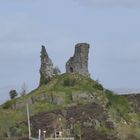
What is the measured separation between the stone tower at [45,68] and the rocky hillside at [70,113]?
156 cm

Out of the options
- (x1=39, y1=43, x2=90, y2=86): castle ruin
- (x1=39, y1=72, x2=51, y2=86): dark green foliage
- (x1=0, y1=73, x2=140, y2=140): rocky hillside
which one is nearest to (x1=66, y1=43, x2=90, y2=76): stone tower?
(x1=39, y1=43, x2=90, y2=86): castle ruin

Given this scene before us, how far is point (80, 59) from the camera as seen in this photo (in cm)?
19175

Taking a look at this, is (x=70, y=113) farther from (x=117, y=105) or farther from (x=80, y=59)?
(x=117, y=105)

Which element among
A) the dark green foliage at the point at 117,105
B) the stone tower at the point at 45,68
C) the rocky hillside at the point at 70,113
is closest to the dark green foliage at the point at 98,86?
the rocky hillside at the point at 70,113

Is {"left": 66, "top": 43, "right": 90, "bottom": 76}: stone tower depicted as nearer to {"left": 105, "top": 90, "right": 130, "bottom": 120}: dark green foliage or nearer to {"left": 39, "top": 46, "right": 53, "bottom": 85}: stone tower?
{"left": 39, "top": 46, "right": 53, "bottom": 85}: stone tower

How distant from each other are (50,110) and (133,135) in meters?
19.4

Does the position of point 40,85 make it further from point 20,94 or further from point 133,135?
point 133,135

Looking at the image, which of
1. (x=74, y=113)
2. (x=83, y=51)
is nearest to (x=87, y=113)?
(x=74, y=113)

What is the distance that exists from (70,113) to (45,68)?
14133 mm

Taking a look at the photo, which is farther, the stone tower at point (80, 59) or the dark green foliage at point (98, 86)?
the stone tower at point (80, 59)

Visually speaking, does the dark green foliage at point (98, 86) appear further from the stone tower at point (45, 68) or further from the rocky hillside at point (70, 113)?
the stone tower at point (45, 68)

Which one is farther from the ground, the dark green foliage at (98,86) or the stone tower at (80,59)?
the stone tower at (80,59)

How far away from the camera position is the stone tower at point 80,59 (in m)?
192

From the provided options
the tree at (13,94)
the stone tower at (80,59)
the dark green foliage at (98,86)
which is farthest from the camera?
the tree at (13,94)
